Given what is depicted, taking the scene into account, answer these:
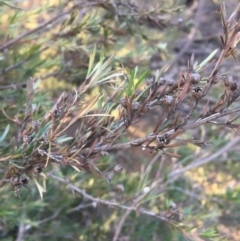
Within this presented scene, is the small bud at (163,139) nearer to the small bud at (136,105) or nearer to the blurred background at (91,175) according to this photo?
the small bud at (136,105)

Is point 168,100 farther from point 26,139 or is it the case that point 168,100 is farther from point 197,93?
point 26,139

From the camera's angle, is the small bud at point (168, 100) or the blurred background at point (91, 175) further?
the blurred background at point (91, 175)

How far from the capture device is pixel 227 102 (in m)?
0.47

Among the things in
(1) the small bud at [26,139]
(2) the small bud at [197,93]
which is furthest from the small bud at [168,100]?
(1) the small bud at [26,139]

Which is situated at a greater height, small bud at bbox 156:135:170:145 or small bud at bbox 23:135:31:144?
small bud at bbox 156:135:170:145

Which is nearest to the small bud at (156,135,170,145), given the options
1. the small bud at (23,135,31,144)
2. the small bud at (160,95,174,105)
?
the small bud at (160,95,174,105)

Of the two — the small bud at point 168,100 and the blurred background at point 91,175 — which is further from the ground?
the small bud at point 168,100

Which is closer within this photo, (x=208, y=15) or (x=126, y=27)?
(x=126, y=27)

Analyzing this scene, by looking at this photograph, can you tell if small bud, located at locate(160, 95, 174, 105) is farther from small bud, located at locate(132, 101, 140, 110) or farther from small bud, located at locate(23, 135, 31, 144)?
small bud, located at locate(23, 135, 31, 144)

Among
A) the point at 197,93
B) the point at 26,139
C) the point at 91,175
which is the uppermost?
the point at 197,93

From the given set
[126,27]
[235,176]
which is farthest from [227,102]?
[235,176]

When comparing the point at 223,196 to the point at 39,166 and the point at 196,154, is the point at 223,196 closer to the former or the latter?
the point at 196,154

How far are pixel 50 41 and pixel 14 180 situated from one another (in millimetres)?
595

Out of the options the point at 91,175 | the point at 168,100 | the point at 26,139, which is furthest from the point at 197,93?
the point at 91,175
